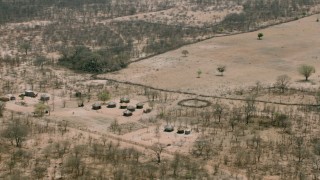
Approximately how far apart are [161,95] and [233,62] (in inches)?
598

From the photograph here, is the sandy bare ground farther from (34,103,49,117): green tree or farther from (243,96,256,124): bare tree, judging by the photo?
(34,103,49,117): green tree

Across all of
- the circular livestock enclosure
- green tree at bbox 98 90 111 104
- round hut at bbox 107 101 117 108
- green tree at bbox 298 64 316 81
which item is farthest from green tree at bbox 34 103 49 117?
green tree at bbox 298 64 316 81

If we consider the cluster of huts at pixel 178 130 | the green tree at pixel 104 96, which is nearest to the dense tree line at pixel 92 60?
the green tree at pixel 104 96

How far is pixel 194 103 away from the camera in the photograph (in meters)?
49.7

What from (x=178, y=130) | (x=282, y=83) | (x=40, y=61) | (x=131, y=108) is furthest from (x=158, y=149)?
(x=40, y=61)

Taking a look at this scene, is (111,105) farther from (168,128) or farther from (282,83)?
(282,83)

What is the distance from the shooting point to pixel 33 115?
46156 mm

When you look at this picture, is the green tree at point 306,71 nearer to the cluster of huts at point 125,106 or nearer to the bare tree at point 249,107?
the bare tree at point 249,107

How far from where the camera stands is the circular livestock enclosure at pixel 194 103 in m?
49.1

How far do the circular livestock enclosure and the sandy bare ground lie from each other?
271 centimetres

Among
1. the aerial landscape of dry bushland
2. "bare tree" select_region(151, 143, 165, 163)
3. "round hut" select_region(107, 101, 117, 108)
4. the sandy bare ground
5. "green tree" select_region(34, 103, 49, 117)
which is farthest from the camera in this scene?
the sandy bare ground

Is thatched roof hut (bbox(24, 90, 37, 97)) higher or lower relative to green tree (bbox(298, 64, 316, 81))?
lower

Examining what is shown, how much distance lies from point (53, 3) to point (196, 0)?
2791 cm

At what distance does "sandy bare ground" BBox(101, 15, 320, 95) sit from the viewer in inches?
2210
